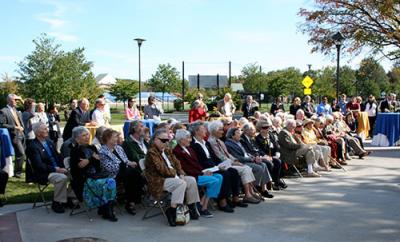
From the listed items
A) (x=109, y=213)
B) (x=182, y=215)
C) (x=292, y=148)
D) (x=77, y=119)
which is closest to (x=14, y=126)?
(x=77, y=119)

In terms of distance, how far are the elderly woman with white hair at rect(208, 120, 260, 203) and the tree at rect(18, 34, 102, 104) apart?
2903 centimetres

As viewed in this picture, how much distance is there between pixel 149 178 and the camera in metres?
6.41

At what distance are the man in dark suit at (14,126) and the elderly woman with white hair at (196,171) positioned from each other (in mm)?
4441

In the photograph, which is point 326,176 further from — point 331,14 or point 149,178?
point 331,14

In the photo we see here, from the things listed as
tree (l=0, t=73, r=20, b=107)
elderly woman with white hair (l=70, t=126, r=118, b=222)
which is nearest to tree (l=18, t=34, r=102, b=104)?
tree (l=0, t=73, r=20, b=107)

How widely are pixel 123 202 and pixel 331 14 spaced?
17591 mm

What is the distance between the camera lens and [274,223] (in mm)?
6289

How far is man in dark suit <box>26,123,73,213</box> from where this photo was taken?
265 inches

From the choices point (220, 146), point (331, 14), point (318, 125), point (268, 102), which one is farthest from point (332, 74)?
point (220, 146)

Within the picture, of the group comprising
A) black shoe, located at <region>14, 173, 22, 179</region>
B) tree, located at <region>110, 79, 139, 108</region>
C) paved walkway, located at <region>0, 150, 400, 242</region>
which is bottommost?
paved walkway, located at <region>0, 150, 400, 242</region>

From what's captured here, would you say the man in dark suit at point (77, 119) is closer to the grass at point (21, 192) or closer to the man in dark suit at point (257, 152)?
the grass at point (21, 192)

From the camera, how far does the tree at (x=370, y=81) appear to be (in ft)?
77.4

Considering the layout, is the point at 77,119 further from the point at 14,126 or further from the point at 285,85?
the point at 285,85

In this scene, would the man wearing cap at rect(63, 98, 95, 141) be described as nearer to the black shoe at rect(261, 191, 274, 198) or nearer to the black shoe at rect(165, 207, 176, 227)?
the black shoe at rect(261, 191, 274, 198)
